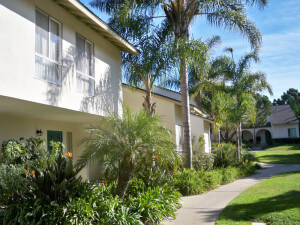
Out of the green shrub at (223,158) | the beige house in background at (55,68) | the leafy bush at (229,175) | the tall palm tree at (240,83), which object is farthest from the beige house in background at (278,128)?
the beige house in background at (55,68)

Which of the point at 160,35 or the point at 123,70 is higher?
the point at 160,35

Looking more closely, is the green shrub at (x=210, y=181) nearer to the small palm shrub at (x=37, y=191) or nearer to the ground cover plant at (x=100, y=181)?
the ground cover plant at (x=100, y=181)

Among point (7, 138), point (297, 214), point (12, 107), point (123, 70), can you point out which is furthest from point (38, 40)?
point (297, 214)

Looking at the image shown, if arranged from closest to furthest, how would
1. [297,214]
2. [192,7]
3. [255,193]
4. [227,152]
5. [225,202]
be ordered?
[297,214] → [225,202] → [255,193] → [192,7] → [227,152]

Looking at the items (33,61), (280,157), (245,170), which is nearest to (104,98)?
(33,61)

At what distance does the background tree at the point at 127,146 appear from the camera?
8.12 m

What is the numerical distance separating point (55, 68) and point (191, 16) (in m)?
7.76

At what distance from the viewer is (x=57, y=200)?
7.07m

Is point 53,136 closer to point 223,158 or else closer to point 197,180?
point 197,180

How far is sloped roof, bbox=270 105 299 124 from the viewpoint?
46.0 metres

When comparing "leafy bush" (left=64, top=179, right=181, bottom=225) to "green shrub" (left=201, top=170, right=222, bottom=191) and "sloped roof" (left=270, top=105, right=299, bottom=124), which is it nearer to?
"green shrub" (left=201, top=170, right=222, bottom=191)

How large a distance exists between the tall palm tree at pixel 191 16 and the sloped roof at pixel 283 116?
3593 centimetres

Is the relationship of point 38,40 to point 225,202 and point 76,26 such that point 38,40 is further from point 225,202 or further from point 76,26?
point 225,202

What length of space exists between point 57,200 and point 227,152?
44.6 ft
